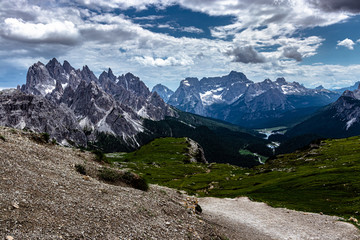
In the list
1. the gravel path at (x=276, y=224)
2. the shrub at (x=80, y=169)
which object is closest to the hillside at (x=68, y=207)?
the shrub at (x=80, y=169)

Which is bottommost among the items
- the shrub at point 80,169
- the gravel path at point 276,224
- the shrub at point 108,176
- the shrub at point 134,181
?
the gravel path at point 276,224

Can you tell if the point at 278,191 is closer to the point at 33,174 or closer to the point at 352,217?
the point at 352,217

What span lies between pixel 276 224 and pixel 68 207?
35004 millimetres

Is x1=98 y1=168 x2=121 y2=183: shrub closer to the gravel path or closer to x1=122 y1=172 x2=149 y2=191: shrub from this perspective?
x1=122 y1=172 x2=149 y2=191: shrub

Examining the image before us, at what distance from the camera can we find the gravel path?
34.6m

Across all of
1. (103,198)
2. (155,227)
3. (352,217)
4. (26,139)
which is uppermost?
(26,139)

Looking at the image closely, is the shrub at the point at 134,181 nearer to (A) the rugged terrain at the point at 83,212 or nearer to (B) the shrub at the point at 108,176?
(B) the shrub at the point at 108,176

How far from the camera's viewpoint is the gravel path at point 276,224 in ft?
113

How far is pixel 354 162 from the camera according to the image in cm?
8406

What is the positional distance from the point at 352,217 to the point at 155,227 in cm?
3714

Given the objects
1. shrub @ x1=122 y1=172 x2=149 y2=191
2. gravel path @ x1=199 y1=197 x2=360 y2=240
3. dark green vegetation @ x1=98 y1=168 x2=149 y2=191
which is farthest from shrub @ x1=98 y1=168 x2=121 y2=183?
gravel path @ x1=199 y1=197 x2=360 y2=240

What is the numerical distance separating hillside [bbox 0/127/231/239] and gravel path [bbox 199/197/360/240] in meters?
10.9

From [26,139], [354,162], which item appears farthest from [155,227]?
[354,162]

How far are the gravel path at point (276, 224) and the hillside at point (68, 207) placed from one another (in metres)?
10.9
